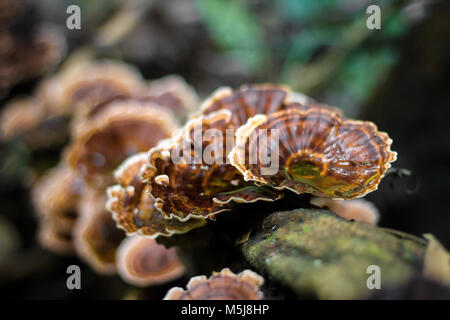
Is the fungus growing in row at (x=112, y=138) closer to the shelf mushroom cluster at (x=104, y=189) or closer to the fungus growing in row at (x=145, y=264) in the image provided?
the shelf mushroom cluster at (x=104, y=189)

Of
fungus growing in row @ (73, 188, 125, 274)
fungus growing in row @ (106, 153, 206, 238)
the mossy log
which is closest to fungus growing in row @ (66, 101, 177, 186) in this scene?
fungus growing in row @ (73, 188, 125, 274)

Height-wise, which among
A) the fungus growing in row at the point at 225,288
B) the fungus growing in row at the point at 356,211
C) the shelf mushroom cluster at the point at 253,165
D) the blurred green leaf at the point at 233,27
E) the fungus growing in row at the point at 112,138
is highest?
the blurred green leaf at the point at 233,27

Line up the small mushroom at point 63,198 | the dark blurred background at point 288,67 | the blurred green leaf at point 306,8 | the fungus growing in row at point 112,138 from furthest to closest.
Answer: the blurred green leaf at point 306,8 < the dark blurred background at point 288,67 < the small mushroom at point 63,198 < the fungus growing in row at point 112,138

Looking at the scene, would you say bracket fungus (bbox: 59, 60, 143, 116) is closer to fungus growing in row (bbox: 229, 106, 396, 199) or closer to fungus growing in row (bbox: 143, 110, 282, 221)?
fungus growing in row (bbox: 143, 110, 282, 221)

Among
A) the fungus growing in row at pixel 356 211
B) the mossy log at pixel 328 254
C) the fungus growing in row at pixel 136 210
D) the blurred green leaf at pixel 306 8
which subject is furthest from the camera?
the blurred green leaf at pixel 306 8

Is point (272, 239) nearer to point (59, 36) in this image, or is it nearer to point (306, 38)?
point (306, 38)

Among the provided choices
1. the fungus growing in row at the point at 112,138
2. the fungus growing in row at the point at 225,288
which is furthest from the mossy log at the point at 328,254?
the fungus growing in row at the point at 112,138

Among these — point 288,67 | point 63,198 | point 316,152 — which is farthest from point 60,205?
point 288,67
